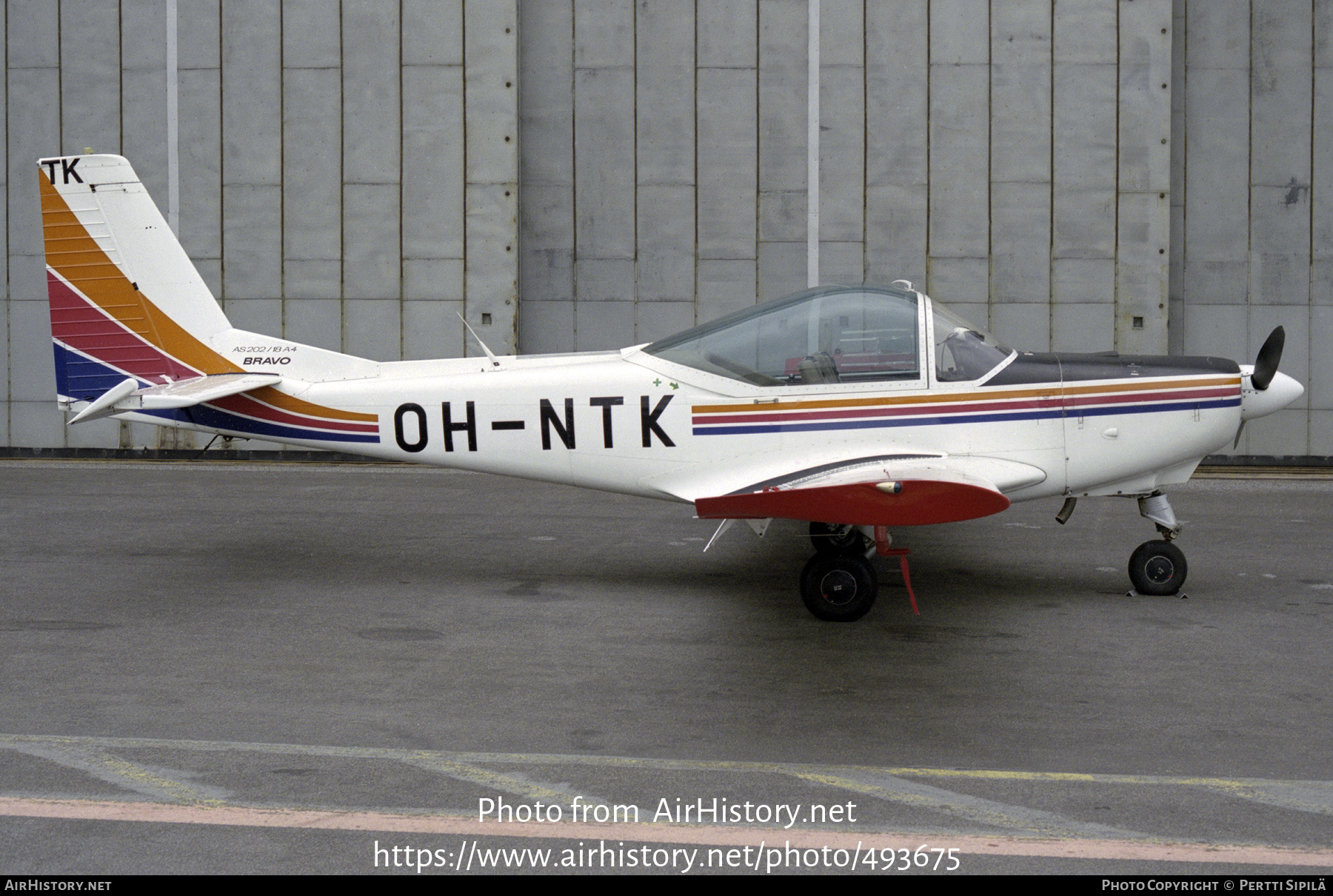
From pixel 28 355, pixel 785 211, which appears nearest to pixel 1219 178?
pixel 785 211

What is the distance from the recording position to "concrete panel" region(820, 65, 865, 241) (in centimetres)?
1588

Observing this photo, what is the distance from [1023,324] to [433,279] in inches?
311

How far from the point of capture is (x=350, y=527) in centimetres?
1108

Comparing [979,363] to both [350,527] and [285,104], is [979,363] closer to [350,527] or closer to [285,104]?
[350,527]

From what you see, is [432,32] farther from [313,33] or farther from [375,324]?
[375,324]

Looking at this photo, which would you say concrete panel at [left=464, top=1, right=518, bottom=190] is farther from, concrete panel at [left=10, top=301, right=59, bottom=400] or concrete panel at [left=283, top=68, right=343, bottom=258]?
concrete panel at [left=10, top=301, right=59, bottom=400]

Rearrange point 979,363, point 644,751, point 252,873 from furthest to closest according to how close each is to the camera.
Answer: point 979,363 < point 644,751 < point 252,873

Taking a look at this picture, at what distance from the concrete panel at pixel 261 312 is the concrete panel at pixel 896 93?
8180mm

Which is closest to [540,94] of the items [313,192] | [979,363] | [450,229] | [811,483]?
[450,229]

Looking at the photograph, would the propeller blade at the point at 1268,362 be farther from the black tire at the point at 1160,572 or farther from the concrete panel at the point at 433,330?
the concrete panel at the point at 433,330

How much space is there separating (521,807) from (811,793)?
3.71ft

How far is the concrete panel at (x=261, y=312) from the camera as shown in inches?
643

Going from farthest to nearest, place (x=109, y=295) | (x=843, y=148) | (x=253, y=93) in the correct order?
(x=253, y=93), (x=843, y=148), (x=109, y=295)

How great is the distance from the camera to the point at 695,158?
16.1 m
